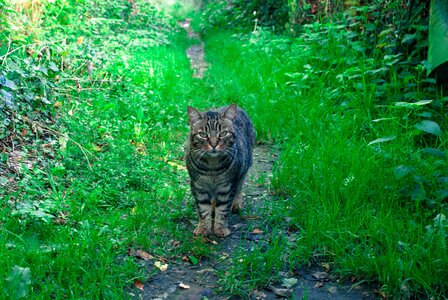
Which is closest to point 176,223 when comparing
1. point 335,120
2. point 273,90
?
point 335,120

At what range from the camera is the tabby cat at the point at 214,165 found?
4129mm

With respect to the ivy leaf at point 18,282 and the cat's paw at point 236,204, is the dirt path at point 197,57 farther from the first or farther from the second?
the ivy leaf at point 18,282

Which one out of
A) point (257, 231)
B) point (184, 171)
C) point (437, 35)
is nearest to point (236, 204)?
point (257, 231)

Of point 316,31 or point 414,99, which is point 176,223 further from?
point 316,31

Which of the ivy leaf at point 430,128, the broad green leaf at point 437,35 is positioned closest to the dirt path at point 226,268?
the ivy leaf at point 430,128

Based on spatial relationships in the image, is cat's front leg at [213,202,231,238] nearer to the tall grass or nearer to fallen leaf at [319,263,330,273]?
the tall grass

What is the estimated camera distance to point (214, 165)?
417cm

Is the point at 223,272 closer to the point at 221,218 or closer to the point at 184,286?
the point at 184,286

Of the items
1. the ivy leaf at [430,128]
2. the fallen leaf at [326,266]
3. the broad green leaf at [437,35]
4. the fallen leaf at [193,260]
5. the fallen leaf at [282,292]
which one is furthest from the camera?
the broad green leaf at [437,35]

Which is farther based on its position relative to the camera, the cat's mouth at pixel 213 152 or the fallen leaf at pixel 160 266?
the cat's mouth at pixel 213 152

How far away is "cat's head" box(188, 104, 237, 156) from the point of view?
161 inches

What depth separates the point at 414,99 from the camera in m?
5.64

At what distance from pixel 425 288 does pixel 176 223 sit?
7.26 feet

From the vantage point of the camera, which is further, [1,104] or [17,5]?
[17,5]
